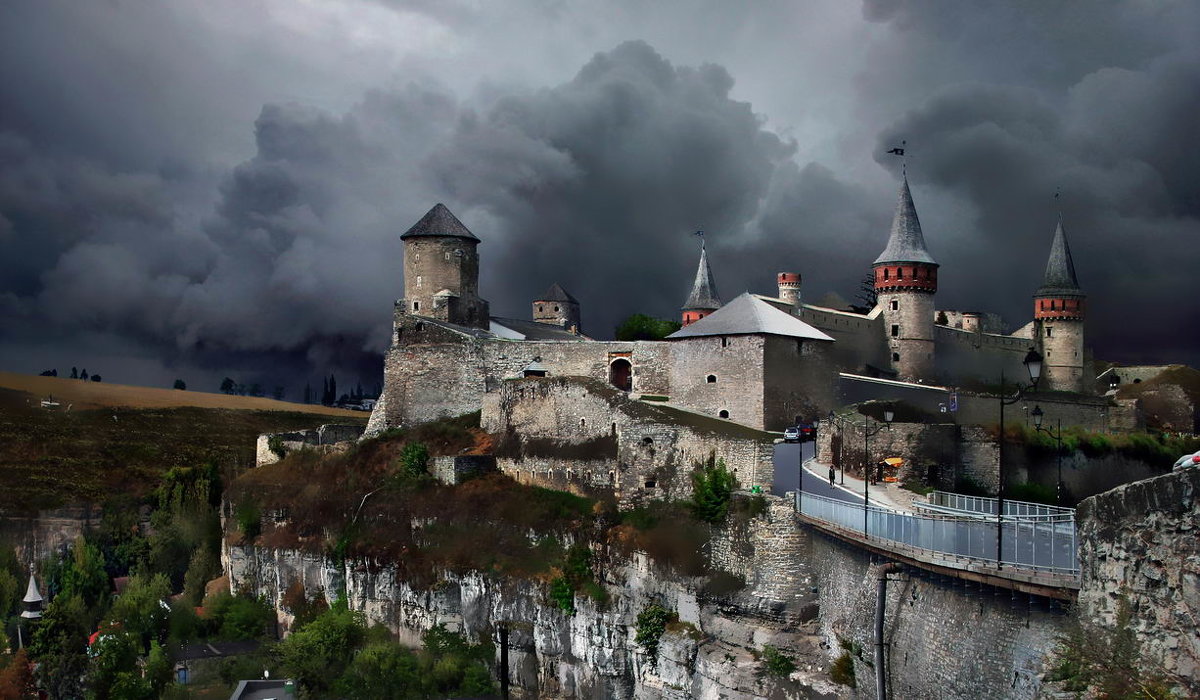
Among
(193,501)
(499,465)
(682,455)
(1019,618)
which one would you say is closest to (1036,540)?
(1019,618)

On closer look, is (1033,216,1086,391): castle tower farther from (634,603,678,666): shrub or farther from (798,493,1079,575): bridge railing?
(798,493,1079,575): bridge railing

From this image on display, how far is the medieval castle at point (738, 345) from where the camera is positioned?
159ft

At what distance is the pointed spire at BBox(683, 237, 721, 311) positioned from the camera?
235 feet

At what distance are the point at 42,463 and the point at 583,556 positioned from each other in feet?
129

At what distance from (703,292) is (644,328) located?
19.3 feet

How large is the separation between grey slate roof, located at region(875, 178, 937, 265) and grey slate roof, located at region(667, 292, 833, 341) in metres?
13.2

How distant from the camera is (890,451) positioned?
132 feet

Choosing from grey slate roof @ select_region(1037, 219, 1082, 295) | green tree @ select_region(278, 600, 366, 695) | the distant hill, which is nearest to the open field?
the distant hill

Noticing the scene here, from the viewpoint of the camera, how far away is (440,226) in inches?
2387

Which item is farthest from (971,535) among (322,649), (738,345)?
(322,649)

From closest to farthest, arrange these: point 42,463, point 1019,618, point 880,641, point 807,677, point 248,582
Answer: point 1019,618 → point 880,641 → point 807,677 → point 248,582 → point 42,463

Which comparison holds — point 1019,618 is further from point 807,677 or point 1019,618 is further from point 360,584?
point 360,584

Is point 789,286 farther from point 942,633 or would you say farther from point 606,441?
point 942,633

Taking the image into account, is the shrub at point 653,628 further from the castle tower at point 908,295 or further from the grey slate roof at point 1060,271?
the grey slate roof at point 1060,271
